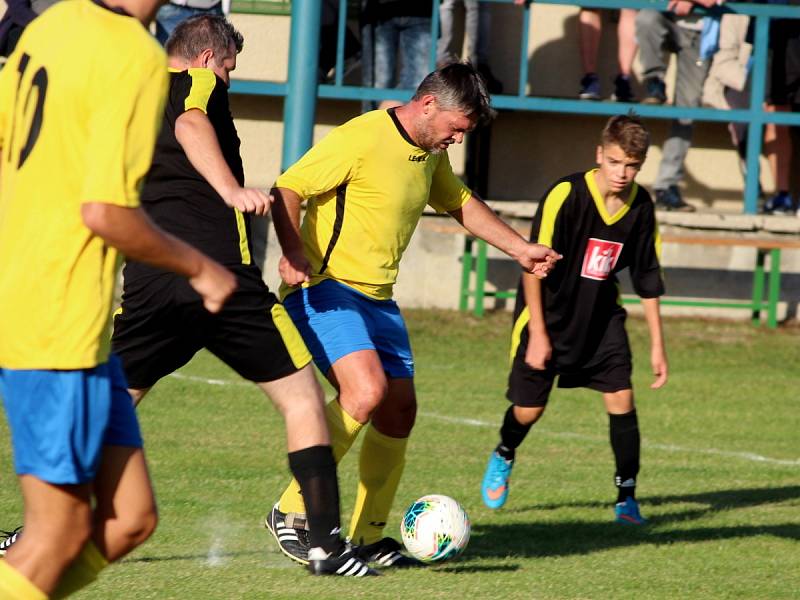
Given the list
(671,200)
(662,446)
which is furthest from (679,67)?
(662,446)

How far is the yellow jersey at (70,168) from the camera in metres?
3.61

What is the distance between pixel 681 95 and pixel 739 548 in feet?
28.9

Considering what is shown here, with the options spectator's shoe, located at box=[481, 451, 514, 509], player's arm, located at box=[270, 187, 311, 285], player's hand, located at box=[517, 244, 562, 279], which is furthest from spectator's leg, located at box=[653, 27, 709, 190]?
player's arm, located at box=[270, 187, 311, 285]

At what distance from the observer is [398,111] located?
604 cm

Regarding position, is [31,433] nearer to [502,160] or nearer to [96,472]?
[96,472]

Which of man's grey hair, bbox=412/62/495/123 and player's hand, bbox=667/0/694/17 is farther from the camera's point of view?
player's hand, bbox=667/0/694/17

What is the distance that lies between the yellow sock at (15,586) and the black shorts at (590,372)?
155 inches

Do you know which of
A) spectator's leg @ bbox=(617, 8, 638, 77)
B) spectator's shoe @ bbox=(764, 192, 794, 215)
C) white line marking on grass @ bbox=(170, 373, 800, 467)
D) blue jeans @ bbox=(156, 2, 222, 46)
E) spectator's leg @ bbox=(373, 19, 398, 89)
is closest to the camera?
white line marking on grass @ bbox=(170, 373, 800, 467)

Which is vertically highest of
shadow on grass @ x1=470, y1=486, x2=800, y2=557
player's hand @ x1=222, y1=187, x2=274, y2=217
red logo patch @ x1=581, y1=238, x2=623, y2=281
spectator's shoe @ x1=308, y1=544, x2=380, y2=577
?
player's hand @ x1=222, y1=187, x2=274, y2=217

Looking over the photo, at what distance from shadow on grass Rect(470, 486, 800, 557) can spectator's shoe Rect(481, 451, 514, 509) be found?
112 millimetres

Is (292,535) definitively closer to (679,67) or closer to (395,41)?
(395,41)

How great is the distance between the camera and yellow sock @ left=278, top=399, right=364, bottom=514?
5762 millimetres

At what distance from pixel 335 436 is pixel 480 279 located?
320 inches

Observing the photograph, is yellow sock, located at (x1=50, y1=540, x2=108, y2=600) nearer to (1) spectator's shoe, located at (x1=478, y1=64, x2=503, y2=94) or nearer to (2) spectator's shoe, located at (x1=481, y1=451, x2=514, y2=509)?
(2) spectator's shoe, located at (x1=481, y1=451, x2=514, y2=509)
